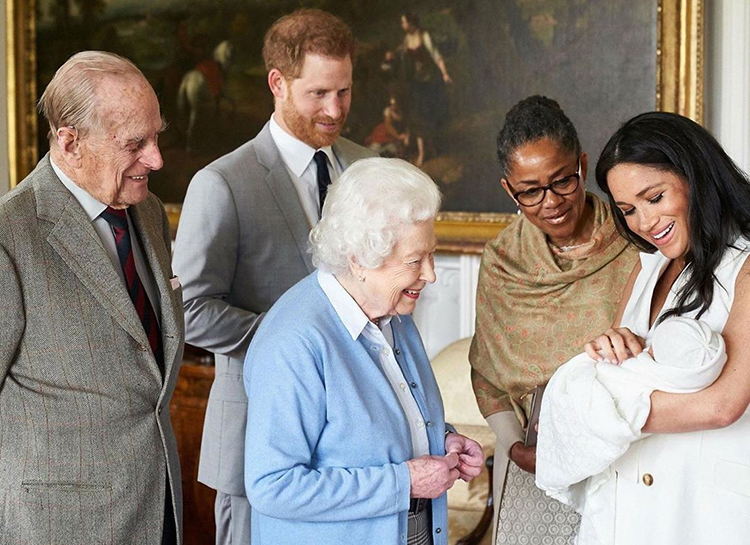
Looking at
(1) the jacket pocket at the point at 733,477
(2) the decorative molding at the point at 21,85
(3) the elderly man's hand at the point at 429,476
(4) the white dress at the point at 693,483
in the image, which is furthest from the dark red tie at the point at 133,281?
(2) the decorative molding at the point at 21,85

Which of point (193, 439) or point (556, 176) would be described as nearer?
point (556, 176)

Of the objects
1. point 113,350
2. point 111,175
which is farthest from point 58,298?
point 111,175

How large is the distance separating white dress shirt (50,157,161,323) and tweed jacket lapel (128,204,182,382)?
2 centimetres

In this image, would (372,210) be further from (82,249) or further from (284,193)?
(284,193)

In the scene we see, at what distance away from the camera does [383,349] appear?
92.6 inches

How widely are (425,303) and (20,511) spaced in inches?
120

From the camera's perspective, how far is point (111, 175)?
2332mm

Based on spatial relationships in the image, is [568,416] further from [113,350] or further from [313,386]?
[113,350]

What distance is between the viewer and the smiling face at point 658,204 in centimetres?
222

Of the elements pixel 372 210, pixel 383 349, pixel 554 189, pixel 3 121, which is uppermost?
pixel 3 121

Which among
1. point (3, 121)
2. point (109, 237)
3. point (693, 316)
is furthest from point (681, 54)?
point (3, 121)

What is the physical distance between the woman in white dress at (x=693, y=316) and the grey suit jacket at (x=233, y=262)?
4.12 ft

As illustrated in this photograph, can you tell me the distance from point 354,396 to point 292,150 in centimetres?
141

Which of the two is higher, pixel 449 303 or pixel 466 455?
pixel 449 303
